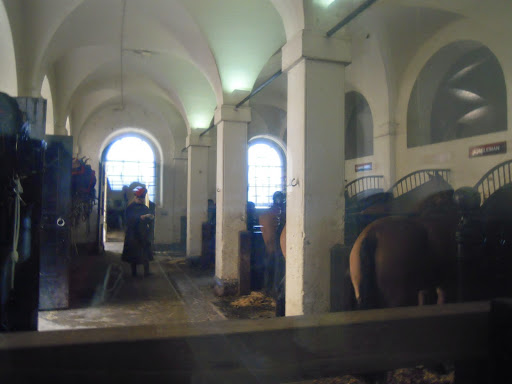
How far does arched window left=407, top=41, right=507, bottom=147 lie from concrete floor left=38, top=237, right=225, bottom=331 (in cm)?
674

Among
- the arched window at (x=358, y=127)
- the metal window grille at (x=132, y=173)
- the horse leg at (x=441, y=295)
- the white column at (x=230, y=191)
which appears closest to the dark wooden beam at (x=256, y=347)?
the horse leg at (x=441, y=295)

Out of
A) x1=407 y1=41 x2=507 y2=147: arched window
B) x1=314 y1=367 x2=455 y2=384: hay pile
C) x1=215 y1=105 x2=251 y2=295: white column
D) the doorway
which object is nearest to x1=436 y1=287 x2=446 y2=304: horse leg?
x1=314 y1=367 x2=455 y2=384: hay pile

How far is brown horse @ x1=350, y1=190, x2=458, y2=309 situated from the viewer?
12.1ft

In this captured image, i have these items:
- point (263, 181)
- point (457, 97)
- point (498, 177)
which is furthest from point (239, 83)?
point (263, 181)

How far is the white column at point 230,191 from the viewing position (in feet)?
24.3

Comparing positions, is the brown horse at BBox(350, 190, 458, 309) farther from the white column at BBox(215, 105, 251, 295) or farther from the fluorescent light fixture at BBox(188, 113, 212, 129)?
the fluorescent light fixture at BBox(188, 113, 212, 129)

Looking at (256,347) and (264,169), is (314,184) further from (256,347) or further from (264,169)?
(264,169)

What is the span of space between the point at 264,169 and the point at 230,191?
1050 centimetres

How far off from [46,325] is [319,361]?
5050 millimetres

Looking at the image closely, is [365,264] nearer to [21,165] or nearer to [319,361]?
[319,361]

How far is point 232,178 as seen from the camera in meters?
7.54

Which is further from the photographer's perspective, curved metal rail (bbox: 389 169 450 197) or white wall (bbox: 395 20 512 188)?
curved metal rail (bbox: 389 169 450 197)

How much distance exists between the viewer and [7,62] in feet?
21.5

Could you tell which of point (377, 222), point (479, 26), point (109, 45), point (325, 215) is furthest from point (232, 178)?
point (479, 26)
